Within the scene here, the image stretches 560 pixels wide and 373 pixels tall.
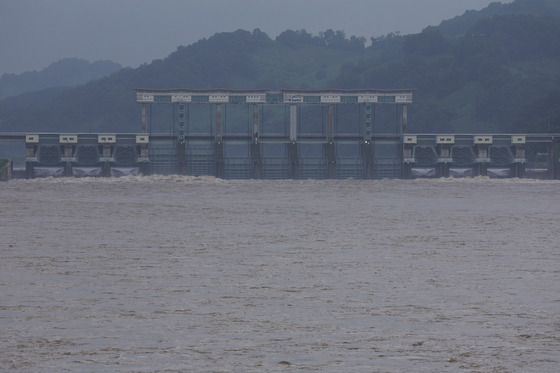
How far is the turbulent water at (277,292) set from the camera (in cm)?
1661

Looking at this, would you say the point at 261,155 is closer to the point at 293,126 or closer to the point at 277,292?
the point at 293,126

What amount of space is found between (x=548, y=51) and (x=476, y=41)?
16.8 meters

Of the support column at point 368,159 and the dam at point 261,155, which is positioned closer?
the dam at point 261,155

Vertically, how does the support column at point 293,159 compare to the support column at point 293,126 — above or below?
below

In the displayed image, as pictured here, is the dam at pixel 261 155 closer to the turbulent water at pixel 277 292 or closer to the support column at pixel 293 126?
the support column at pixel 293 126

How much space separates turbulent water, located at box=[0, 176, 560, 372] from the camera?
54.5 feet

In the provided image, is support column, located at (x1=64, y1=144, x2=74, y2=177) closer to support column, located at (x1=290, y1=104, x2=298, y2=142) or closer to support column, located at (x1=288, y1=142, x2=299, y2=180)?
support column, located at (x1=288, y1=142, x2=299, y2=180)

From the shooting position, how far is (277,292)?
23.4 m

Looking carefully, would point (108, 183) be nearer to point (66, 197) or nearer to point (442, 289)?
point (66, 197)

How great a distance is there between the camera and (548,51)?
19850 cm

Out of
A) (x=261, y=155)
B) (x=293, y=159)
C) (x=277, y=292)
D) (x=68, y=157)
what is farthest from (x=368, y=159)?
(x=277, y=292)

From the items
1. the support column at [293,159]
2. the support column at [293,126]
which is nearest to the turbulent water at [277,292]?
the support column at [293,159]

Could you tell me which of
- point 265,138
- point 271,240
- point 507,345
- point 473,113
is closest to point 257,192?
point 265,138

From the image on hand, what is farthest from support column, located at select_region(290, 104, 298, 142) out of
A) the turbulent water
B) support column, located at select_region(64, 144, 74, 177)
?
the turbulent water
